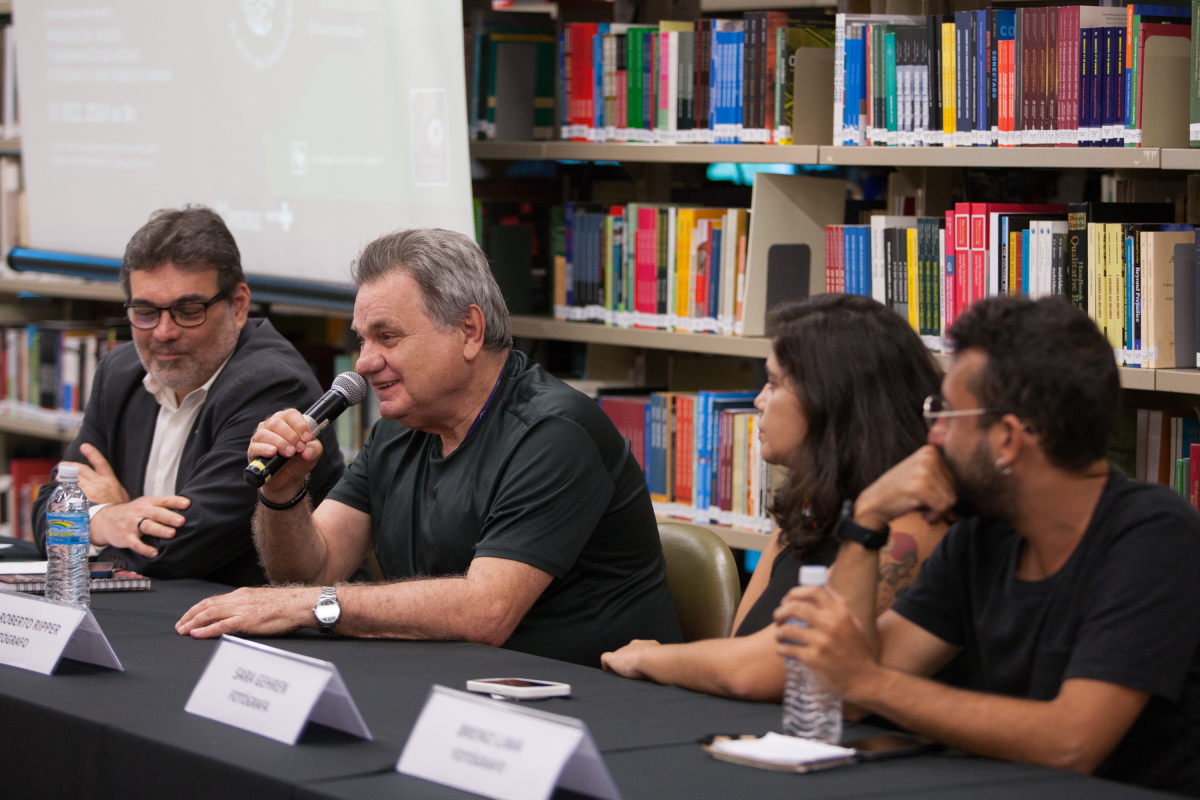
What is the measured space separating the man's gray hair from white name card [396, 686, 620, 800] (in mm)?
1048

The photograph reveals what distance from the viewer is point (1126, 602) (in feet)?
4.76

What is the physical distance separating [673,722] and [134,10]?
392 centimetres

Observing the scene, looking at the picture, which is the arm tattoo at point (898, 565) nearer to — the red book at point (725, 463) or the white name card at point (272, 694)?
the white name card at point (272, 694)

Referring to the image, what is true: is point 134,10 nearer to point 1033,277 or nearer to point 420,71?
point 420,71

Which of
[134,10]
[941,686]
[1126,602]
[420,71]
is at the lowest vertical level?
[941,686]

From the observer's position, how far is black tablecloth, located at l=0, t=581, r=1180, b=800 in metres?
1.36

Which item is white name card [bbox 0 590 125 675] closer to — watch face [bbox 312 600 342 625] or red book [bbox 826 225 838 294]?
watch face [bbox 312 600 342 625]

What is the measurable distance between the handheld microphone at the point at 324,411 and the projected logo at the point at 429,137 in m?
1.48

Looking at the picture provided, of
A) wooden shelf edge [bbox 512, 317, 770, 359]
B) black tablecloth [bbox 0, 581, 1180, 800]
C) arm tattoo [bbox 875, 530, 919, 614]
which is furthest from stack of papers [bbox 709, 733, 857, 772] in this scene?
wooden shelf edge [bbox 512, 317, 770, 359]

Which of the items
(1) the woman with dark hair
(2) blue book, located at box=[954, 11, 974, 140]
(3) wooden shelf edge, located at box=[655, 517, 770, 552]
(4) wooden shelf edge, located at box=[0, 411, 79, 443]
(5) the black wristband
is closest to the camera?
(5) the black wristband

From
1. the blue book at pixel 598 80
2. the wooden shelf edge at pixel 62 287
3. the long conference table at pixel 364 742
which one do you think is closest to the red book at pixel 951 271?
the blue book at pixel 598 80

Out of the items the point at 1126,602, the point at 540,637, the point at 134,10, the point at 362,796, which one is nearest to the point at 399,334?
the point at 540,637

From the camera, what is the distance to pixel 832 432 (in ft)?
5.99

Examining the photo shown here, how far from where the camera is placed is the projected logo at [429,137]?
3.71 meters
